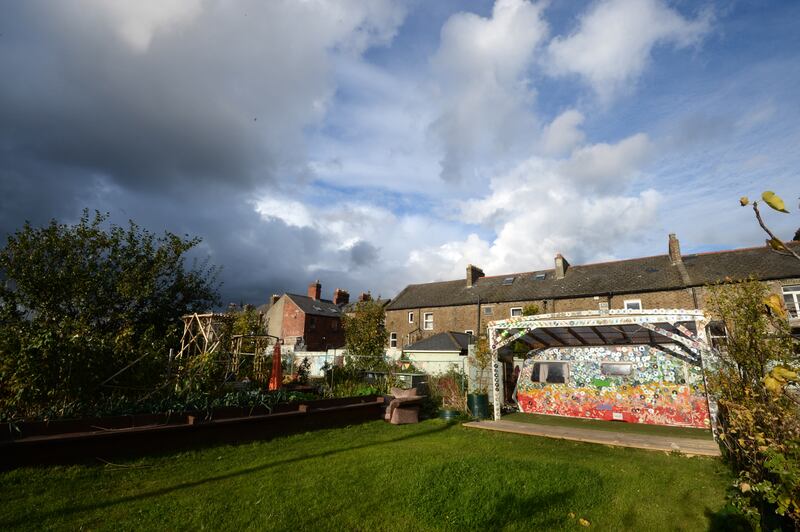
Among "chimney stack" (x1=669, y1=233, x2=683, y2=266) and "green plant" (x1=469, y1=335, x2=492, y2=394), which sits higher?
"chimney stack" (x1=669, y1=233, x2=683, y2=266)

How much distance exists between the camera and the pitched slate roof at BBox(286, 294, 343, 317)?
44500mm

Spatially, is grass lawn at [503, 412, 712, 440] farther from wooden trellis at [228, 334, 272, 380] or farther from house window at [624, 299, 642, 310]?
house window at [624, 299, 642, 310]

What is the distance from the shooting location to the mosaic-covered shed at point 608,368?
12.7 metres

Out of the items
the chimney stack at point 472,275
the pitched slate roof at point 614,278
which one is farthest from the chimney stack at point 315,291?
the chimney stack at point 472,275

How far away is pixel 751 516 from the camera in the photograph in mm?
4105

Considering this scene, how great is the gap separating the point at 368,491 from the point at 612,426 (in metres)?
10.2

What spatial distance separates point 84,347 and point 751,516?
1066cm

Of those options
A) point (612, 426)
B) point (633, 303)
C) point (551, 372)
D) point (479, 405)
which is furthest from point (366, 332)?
point (633, 303)

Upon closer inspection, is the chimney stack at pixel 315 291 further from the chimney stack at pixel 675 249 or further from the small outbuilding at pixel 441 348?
the chimney stack at pixel 675 249

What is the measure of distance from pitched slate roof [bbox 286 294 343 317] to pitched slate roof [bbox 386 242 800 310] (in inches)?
388

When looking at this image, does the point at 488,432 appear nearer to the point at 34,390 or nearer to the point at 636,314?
the point at 636,314

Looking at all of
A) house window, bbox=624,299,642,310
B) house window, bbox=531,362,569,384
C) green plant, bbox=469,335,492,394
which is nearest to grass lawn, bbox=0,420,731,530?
green plant, bbox=469,335,492,394

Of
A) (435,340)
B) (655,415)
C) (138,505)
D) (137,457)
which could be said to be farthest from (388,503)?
(435,340)

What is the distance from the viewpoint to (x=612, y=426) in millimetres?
12938
